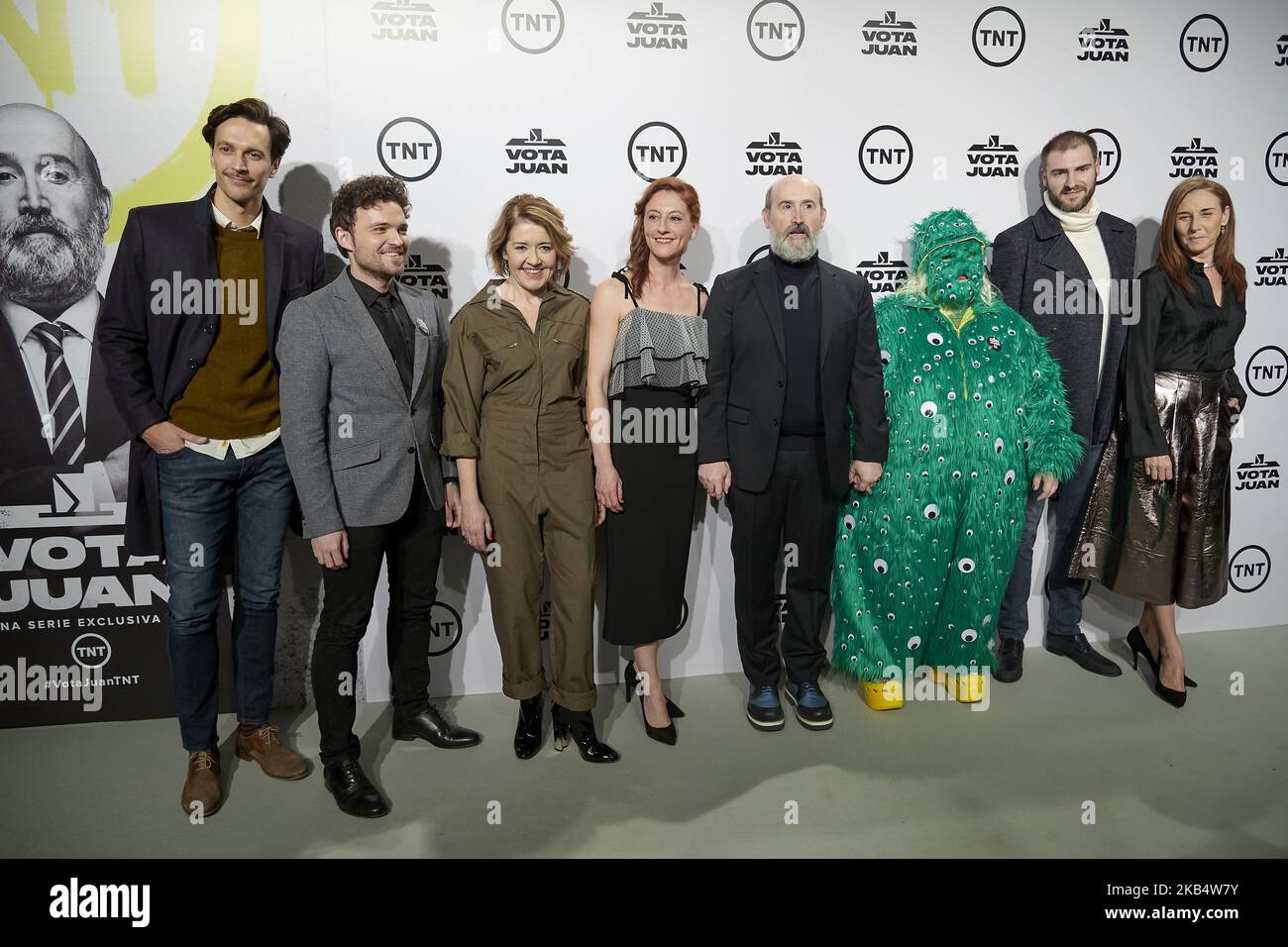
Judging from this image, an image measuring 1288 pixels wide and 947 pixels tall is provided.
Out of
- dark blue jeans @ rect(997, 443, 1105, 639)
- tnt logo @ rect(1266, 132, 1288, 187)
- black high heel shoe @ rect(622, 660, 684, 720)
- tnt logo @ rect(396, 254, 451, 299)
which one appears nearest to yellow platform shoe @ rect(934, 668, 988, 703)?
dark blue jeans @ rect(997, 443, 1105, 639)

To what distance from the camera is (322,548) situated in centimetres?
255

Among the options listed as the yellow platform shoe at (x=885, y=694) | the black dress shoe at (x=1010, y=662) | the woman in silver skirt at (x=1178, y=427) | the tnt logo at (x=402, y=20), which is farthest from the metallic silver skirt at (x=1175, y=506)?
the tnt logo at (x=402, y=20)

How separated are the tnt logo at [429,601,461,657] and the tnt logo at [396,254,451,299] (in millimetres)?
1306

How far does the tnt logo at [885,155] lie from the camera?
3.48 metres

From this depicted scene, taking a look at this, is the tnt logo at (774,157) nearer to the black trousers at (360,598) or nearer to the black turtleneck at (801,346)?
the black turtleneck at (801,346)

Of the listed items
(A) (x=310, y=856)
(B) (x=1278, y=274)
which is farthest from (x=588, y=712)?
(B) (x=1278, y=274)

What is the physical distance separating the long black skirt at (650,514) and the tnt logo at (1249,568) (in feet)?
9.80

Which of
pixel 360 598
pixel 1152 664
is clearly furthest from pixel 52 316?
pixel 1152 664

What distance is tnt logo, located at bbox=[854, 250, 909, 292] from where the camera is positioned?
355cm

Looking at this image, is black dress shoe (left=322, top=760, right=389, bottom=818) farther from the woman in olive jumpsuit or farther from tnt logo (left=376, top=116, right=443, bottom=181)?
tnt logo (left=376, top=116, right=443, bottom=181)

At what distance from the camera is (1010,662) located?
3.55 m

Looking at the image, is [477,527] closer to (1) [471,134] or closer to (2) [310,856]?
(2) [310,856]

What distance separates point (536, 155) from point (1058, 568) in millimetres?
2939
